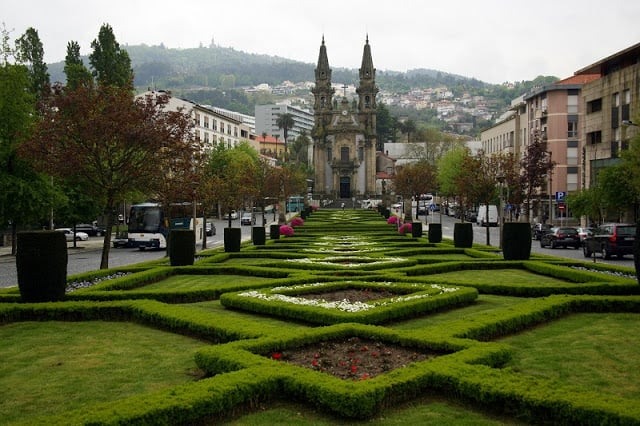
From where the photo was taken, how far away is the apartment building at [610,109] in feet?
154

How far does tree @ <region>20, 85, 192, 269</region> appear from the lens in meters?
23.4

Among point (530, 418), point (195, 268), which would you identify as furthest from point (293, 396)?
point (195, 268)

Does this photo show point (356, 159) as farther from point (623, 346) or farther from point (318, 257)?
point (623, 346)

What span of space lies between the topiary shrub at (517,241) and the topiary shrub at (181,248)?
1155cm

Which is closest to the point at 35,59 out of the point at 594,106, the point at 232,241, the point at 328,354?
the point at 232,241

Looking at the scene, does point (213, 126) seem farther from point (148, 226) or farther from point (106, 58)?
point (148, 226)

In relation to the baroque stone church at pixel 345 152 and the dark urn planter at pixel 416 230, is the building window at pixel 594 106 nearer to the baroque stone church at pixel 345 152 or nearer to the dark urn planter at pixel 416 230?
the dark urn planter at pixel 416 230

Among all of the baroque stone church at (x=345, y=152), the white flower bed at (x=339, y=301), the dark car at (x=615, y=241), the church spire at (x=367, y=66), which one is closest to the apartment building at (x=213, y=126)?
the baroque stone church at (x=345, y=152)

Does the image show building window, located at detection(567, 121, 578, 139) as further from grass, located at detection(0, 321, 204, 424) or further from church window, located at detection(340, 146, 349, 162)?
grass, located at detection(0, 321, 204, 424)

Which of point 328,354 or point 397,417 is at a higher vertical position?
point 328,354

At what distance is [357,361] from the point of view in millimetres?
9219

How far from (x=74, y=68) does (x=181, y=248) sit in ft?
97.4

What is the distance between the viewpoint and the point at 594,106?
54.5m

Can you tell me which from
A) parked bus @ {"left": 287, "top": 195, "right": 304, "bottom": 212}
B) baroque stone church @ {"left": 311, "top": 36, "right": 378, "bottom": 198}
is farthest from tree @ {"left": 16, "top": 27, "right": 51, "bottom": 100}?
baroque stone church @ {"left": 311, "top": 36, "right": 378, "bottom": 198}
